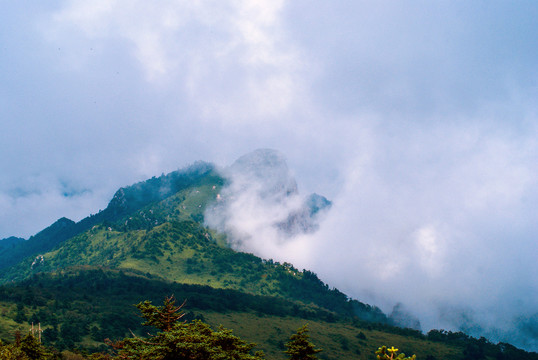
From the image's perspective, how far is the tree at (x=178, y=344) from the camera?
127 feet

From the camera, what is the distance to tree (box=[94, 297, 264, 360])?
38688 mm

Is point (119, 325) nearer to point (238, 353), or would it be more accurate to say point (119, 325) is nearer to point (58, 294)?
point (58, 294)

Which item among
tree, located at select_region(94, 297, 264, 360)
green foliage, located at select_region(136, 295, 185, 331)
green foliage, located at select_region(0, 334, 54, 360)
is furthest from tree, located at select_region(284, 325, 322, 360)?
green foliage, located at select_region(0, 334, 54, 360)

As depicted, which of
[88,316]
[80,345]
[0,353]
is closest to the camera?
[0,353]

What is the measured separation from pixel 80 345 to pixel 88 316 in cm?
3471

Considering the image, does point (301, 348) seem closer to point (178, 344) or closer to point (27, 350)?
point (178, 344)

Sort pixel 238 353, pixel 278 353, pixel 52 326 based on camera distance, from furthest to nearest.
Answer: pixel 278 353
pixel 52 326
pixel 238 353

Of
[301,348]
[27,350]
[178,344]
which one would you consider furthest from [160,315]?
[27,350]

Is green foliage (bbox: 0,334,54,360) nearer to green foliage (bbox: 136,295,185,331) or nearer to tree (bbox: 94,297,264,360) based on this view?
tree (bbox: 94,297,264,360)

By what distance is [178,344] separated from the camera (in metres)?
37.4

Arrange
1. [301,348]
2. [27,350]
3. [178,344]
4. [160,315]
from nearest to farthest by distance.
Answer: [178,344] → [301,348] → [160,315] → [27,350]

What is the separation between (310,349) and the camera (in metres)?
44.3

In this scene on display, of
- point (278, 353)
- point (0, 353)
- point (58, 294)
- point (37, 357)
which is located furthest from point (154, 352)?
point (58, 294)

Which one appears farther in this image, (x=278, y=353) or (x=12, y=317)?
(x=278, y=353)
